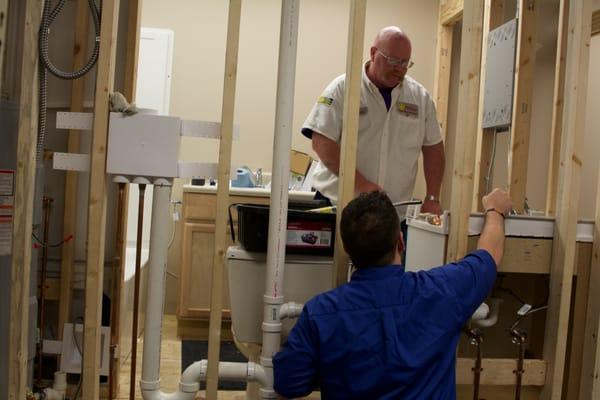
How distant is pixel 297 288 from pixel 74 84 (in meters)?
1.30

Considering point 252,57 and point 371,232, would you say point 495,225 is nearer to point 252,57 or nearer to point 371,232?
point 371,232

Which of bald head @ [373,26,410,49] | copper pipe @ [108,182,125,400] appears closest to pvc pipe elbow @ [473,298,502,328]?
bald head @ [373,26,410,49]

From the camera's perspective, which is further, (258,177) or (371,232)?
(258,177)

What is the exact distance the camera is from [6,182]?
188cm

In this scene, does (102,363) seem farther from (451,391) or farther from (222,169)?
(451,391)

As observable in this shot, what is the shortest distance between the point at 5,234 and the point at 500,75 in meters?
1.87

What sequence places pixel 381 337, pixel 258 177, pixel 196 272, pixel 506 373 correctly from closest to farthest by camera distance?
pixel 381 337, pixel 506 373, pixel 196 272, pixel 258 177

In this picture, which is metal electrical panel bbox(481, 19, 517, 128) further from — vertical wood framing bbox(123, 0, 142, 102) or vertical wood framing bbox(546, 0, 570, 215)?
vertical wood framing bbox(123, 0, 142, 102)

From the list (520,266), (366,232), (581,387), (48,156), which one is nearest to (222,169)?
(366,232)

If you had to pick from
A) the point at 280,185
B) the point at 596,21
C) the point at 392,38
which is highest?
the point at 596,21

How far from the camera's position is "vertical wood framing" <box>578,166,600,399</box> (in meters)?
1.93

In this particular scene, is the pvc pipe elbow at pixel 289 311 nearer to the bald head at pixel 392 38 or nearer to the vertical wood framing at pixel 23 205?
the vertical wood framing at pixel 23 205

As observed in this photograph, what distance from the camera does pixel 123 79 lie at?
8.25 feet

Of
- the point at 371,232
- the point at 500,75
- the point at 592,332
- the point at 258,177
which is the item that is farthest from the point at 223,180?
the point at 258,177
